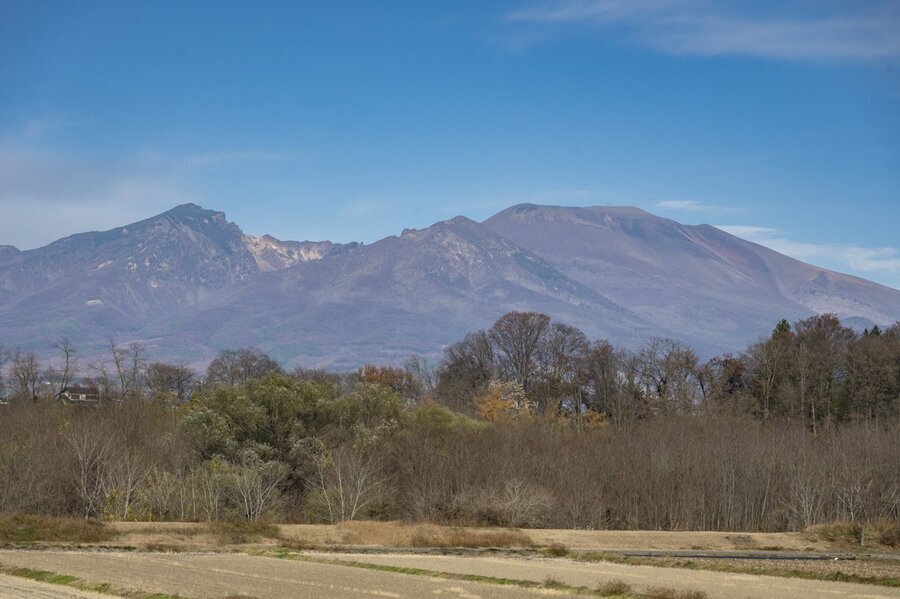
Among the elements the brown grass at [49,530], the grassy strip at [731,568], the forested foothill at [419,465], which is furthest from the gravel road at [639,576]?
the forested foothill at [419,465]

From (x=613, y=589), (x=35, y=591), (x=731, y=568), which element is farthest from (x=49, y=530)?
(x=731, y=568)

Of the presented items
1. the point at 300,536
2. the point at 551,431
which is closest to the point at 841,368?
the point at 551,431

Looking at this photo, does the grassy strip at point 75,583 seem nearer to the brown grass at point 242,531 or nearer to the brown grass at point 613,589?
the brown grass at point 613,589

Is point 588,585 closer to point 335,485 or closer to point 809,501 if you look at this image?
point 335,485

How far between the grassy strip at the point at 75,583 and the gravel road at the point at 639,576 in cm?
1376

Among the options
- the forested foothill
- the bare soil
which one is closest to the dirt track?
the bare soil

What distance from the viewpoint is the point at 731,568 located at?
50875mm

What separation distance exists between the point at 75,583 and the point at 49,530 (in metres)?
21.1

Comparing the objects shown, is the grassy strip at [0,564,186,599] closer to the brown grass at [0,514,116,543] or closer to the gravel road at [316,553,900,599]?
the brown grass at [0,514,116,543]

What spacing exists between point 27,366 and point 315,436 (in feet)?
263

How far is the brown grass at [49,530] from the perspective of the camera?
5928cm

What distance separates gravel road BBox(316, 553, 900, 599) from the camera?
4141cm

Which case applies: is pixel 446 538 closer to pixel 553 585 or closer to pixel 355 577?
pixel 355 577

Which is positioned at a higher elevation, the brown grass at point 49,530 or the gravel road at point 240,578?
the gravel road at point 240,578
